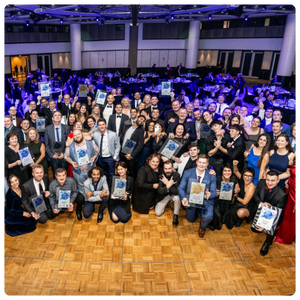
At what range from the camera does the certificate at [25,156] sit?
13.6 ft

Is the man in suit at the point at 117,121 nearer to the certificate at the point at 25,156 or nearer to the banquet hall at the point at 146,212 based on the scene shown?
the banquet hall at the point at 146,212

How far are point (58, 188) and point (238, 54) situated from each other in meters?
20.5

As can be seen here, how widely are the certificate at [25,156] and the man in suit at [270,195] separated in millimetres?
3635

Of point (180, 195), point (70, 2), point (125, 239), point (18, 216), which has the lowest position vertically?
point (125, 239)

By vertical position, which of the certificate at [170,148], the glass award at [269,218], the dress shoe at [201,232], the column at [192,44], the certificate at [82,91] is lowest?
the dress shoe at [201,232]

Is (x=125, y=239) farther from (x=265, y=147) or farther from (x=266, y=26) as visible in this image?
(x=266, y=26)

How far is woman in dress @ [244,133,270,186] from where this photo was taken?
13.6ft

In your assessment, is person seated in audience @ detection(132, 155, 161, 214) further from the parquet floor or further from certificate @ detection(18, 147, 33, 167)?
certificate @ detection(18, 147, 33, 167)

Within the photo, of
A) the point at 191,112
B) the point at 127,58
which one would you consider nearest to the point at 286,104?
the point at 191,112

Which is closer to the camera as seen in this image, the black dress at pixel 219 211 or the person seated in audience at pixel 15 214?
the person seated in audience at pixel 15 214

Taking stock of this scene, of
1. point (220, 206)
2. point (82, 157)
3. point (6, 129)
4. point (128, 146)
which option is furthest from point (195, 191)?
point (6, 129)

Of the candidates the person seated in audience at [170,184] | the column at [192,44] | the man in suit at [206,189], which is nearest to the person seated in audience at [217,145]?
the man in suit at [206,189]

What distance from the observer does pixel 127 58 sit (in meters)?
21.1

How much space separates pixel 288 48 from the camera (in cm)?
1458
